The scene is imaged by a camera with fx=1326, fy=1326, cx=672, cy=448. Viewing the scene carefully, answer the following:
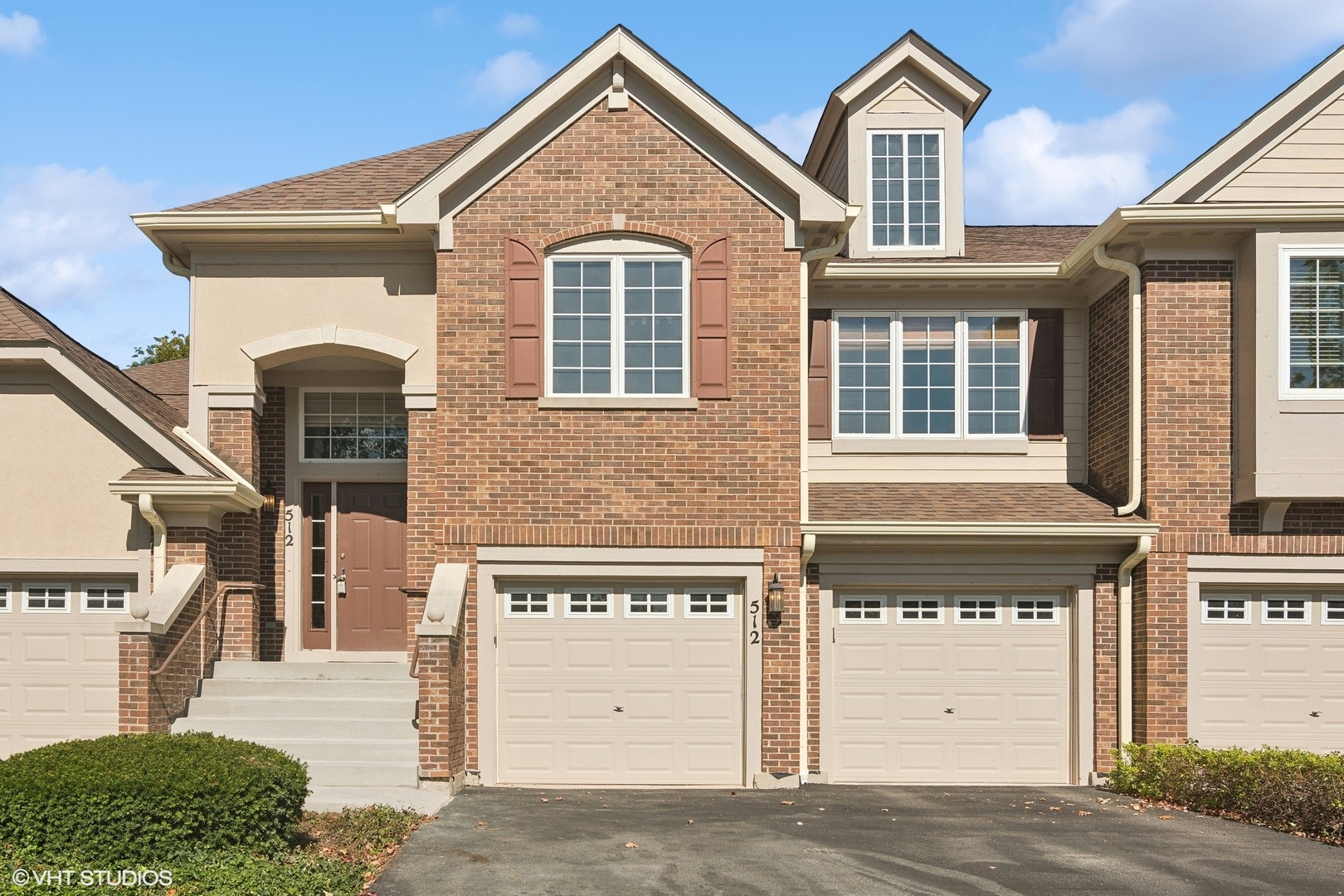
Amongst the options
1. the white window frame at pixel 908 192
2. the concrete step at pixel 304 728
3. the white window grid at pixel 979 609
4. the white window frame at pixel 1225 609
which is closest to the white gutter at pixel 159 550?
the concrete step at pixel 304 728

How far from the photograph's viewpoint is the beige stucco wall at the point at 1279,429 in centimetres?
1324

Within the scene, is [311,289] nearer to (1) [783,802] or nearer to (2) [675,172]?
(2) [675,172]

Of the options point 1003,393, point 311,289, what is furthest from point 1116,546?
point 311,289

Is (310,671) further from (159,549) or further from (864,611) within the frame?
(864,611)

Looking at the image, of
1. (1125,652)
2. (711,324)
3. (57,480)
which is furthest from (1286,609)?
(57,480)

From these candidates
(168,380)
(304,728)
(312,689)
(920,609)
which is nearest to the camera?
(304,728)

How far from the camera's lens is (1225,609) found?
552 inches

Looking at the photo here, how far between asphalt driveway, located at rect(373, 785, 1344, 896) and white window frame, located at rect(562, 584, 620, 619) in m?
1.83

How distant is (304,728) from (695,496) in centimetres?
441

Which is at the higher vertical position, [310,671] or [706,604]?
[706,604]

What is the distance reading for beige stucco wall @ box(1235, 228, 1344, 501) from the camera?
13.2 metres

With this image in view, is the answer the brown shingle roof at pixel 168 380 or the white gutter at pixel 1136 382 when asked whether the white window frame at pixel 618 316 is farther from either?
the brown shingle roof at pixel 168 380

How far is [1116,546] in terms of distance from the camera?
552 inches

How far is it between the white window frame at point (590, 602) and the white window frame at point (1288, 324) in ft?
23.1
